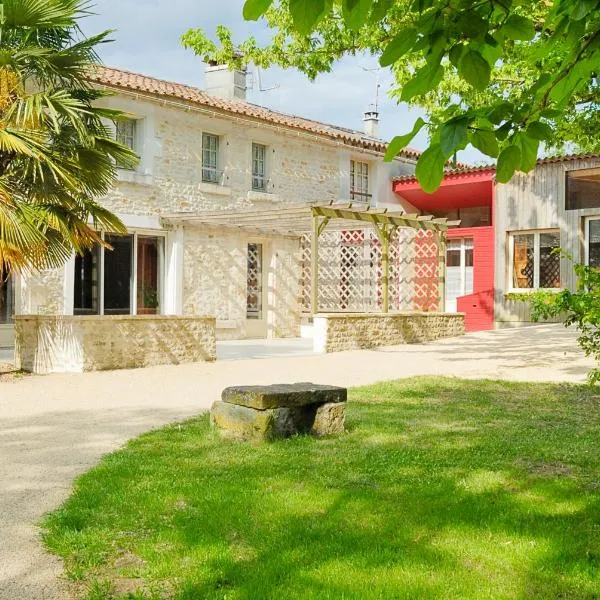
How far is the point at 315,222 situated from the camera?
48.2ft

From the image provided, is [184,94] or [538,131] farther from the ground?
[184,94]

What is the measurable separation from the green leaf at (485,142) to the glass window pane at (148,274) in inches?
568

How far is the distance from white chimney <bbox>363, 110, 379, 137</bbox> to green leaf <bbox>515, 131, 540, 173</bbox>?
84.1 ft

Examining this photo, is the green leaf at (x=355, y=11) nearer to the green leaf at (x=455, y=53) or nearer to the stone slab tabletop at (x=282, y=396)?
the green leaf at (x=455, y=53)

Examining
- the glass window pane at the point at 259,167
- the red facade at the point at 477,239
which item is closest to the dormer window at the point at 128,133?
the glass window pane at the point at 259,167

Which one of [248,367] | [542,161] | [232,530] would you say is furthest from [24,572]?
[542,161]

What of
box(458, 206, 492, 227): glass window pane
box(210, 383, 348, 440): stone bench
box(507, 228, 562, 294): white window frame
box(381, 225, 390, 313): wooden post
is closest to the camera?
box(210, 383, 348, 440): stone bench

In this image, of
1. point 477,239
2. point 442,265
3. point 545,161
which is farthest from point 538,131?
point 477,239

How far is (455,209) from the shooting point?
76.2 feet

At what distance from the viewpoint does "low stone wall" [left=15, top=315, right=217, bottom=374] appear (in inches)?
440

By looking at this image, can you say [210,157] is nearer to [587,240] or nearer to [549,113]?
[587,240]

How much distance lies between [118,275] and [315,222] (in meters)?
4.34

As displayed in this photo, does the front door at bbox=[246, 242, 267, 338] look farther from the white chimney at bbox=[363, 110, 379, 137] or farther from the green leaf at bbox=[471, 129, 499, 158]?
the green leaf at bbox=[471, 129, 499, 158]

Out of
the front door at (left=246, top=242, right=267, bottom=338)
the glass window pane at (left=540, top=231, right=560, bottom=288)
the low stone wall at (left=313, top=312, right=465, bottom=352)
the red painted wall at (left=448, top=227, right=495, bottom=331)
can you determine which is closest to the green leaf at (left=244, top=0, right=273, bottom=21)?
the low stone wall at (left=313, top=312, right=465, bottom=352)
